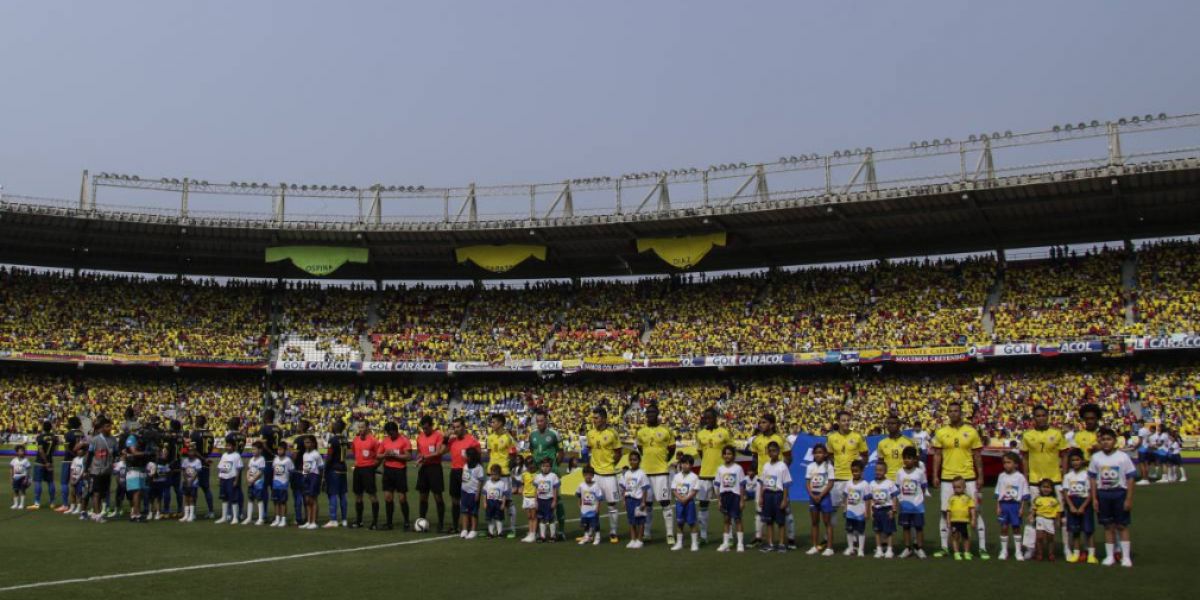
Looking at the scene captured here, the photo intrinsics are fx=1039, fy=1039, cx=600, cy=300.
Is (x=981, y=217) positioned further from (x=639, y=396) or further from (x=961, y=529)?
(x=961, y=529)

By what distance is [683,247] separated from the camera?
4491 cm

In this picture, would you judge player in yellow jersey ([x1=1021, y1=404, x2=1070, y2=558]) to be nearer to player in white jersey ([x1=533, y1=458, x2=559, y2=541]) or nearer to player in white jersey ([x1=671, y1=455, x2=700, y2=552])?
player in white jersey ([x1=671, y1=455, x2=700, y2=552])

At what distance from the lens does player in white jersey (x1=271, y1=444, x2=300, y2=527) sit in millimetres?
18469

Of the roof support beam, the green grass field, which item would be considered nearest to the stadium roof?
the roof support beam

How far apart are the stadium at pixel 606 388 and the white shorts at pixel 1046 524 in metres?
0.16

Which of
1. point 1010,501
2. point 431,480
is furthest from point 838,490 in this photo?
point 431,480

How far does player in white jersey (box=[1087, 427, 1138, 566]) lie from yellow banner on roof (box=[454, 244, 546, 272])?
115ft

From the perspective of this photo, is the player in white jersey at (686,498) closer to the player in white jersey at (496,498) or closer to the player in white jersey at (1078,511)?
the player in white jersey at (496,498)

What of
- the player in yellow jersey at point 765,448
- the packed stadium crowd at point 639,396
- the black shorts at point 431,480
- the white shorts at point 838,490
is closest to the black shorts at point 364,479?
the black shorts at point 431,480

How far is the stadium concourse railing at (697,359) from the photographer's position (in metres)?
36.2

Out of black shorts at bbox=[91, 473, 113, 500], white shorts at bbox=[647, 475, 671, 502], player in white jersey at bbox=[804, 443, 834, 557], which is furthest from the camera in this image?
black shorts at bbox=[91, 473, 113, 500]

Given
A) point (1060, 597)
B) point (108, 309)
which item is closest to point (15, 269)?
point (108, 309)

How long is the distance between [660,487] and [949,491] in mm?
4478

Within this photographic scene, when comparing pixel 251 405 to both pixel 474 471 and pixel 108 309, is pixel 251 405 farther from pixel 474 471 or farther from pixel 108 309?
pixel 474 471
